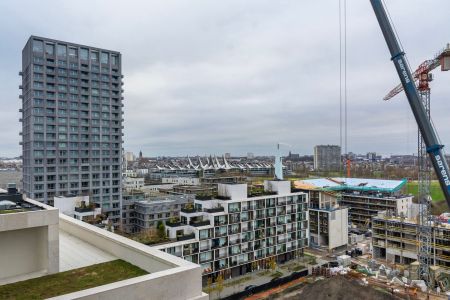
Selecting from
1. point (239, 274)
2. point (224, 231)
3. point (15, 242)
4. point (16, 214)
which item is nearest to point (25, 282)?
point (15, 242)

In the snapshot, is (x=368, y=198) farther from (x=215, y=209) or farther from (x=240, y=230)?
(x=215, y=209)

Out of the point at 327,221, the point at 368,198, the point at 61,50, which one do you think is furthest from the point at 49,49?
the point at 368,198

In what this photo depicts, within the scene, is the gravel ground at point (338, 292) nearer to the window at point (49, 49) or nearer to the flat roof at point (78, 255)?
the flat roof at point (78, 255)

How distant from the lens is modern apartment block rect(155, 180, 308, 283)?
114 feet

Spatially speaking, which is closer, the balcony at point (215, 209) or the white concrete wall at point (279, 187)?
the balcony at point (215, 209)

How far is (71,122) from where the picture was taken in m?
55.5

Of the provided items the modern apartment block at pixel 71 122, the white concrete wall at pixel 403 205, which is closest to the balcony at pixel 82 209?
the modern apartment block at pixel 71 122

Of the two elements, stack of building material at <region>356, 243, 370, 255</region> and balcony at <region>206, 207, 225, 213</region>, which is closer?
balcony at <region>206, 207, 225, 213</region>

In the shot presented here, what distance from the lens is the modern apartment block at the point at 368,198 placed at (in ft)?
200

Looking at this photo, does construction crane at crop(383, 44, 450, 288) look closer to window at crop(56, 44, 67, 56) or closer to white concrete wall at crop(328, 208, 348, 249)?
white concrete wall at crop(328, 208, 348, 249)

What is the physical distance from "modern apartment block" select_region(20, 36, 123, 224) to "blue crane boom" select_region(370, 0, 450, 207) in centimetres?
4858

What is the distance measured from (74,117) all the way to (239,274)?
38.1 metres

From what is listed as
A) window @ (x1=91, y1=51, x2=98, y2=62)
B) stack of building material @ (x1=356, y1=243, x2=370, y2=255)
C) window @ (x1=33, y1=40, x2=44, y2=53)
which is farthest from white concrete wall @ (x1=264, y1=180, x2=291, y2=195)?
window @ (x1=33, y1=40, x2=44, y2=53)

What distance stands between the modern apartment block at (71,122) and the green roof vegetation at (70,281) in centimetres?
4939
